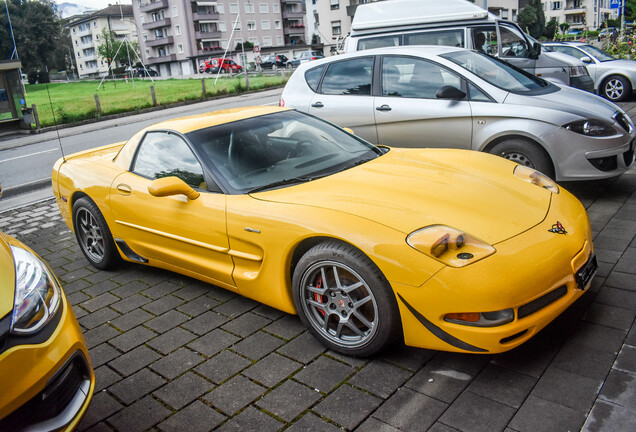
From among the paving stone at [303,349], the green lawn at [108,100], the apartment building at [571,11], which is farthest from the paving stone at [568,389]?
the apartment building at [571,11]

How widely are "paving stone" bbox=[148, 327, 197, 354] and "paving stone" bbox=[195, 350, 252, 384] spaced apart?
33 cm

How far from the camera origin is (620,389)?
2418 mm

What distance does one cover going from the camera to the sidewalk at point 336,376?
2.38m

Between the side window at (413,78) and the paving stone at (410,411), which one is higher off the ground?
the side window at (413,78)

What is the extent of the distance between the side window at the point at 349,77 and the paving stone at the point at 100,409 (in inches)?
174

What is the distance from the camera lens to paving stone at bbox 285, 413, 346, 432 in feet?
7.82

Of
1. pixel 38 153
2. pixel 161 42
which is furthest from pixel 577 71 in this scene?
pixel 161 42

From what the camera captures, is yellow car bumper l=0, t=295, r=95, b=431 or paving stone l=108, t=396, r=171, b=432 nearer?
yellow car bumper l=0, t=295, r=95, b=431

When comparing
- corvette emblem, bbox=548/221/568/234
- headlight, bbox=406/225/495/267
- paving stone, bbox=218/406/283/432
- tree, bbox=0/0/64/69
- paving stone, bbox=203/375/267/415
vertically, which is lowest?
paving stone, bbox=203/375/267/415

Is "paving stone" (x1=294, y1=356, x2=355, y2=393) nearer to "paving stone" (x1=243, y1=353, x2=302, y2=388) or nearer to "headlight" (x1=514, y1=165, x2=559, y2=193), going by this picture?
"paving stone" (x1=243, y1=353, x2=302, y2=388)

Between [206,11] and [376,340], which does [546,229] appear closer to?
[376,340]

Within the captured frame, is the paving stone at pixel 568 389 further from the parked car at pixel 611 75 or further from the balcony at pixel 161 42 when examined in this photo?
the balcony at pixel 161 42

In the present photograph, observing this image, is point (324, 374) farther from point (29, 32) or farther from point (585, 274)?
point (29, 32)

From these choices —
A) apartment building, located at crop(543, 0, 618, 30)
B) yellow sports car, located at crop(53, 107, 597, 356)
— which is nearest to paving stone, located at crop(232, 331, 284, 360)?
yellow sports car, located at crop(53, 107, 597, 356)
